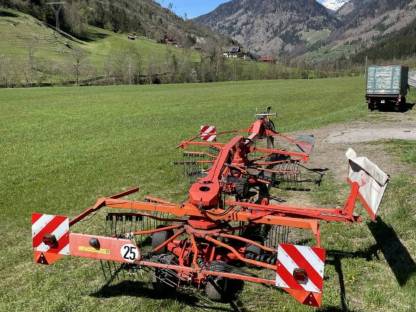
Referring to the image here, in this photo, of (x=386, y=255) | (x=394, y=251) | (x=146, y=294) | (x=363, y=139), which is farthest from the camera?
(x=363, y=139)

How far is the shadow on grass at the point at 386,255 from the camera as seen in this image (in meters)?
7.02

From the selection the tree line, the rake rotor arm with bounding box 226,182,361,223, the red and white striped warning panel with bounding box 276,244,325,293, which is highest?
the tree line

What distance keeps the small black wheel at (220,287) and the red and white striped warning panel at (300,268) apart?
0.89 meters

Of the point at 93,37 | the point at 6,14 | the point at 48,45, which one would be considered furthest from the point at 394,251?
the point at 93,37

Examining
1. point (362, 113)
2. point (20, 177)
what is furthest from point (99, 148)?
point (362, 113)

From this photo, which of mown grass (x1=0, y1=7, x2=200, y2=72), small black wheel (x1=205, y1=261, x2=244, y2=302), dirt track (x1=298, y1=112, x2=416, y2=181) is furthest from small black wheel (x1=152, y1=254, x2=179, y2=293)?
mown grass (x1=0, y1=7, x2=200, y2=72)

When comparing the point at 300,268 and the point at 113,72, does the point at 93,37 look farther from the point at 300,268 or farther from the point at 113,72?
the point at 300,268

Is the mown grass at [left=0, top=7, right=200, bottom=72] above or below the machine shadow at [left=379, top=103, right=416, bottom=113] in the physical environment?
above

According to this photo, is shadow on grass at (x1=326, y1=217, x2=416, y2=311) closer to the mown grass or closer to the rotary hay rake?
the rotary hay rake

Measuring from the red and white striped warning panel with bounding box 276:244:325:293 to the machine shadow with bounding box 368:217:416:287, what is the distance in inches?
93.9

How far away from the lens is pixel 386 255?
25.7ft

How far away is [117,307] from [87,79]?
9209cm

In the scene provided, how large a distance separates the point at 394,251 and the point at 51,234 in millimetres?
5885

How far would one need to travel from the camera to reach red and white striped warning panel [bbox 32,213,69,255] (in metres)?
6.06
